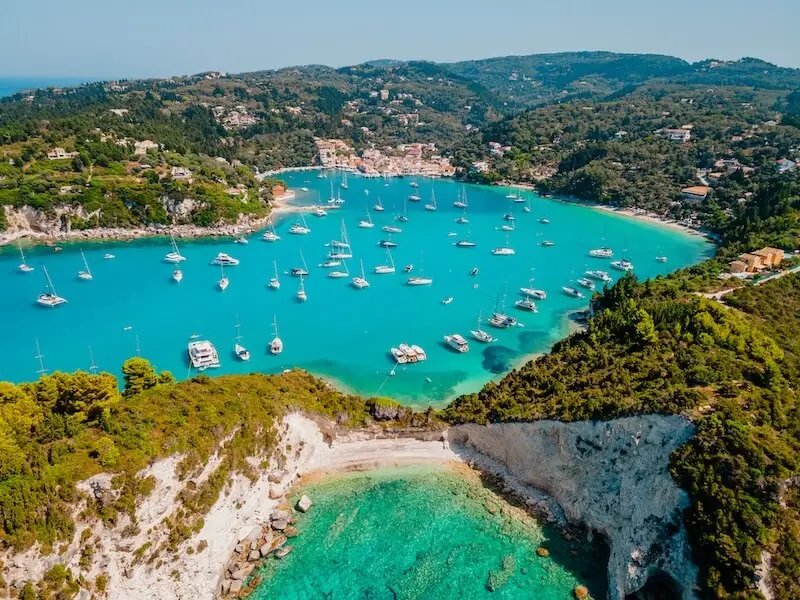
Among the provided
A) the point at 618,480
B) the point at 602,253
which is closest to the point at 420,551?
the point at 618,480

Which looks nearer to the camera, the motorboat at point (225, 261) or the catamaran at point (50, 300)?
the catamaran at point (50, 300)

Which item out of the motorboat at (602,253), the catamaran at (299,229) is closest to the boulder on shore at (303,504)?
the motorboat at (602,253)

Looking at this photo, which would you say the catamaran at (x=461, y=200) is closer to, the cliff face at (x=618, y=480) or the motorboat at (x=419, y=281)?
the motorboat at (x=419, y=281)

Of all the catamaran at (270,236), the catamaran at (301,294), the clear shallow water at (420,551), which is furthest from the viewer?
the catamaran at (270,236)

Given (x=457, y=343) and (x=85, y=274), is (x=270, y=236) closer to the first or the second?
(x=85, y=274)

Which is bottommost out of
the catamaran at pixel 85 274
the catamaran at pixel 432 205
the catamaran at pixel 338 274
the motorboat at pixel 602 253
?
the catamaran at pixel 85 274

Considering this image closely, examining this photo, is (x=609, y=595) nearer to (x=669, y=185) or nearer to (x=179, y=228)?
(x=179, y=228)
